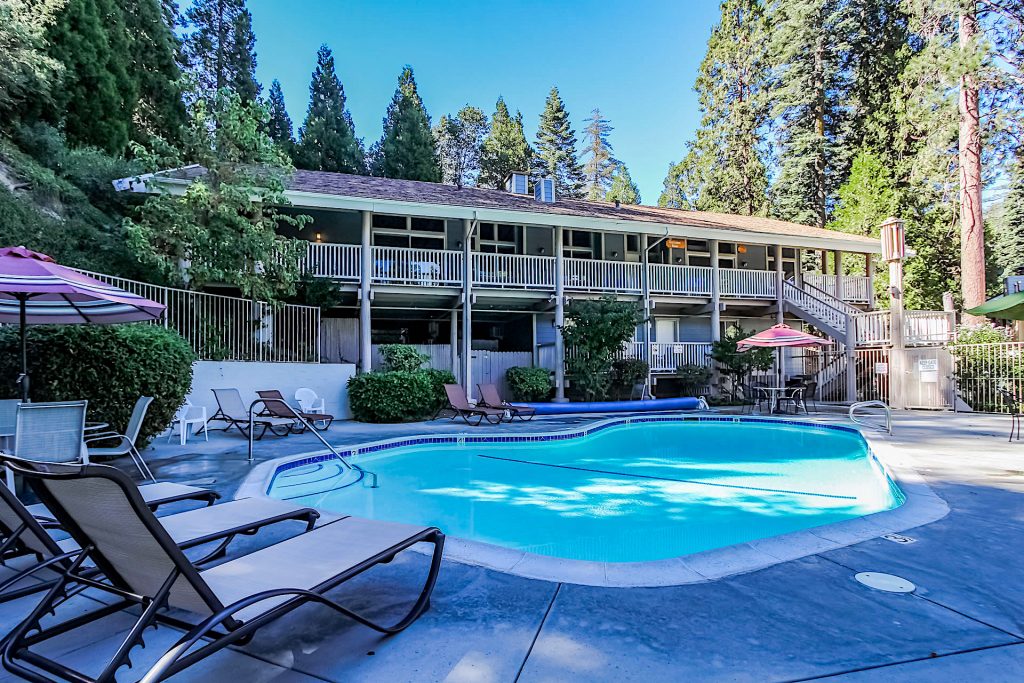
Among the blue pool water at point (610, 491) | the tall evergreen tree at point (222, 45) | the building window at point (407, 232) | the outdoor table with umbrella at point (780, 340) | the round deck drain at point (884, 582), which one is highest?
the tall evergreen tree at point (222, 45)

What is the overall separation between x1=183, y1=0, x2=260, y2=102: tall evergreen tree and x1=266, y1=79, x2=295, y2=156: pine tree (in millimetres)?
997

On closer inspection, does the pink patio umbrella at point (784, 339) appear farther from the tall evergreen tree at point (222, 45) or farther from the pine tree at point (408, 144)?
the tall evergreen tree at point (222, 45)

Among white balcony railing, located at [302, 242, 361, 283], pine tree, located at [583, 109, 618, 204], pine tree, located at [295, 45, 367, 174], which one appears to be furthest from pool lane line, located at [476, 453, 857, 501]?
pine tree, located at [583, 109, 618, 204]

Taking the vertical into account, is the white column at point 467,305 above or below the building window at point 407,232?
below

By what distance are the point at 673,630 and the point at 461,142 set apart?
4593 cm

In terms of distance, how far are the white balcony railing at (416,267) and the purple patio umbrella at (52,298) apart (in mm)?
8723

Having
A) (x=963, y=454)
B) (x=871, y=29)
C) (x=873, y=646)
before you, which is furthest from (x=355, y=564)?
(x=871, y=29)

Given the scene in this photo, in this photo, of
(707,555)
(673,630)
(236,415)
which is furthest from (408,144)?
(673,630)

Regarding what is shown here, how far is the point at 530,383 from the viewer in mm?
15609

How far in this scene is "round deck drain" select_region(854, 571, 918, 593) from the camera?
2.88m

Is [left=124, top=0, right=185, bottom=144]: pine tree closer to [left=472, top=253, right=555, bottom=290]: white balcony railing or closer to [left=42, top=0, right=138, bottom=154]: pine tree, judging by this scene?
[left=42, top=0, right=138, bottom=154]: pine tree

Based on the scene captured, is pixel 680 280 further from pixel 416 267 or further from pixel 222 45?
pixel 222 45

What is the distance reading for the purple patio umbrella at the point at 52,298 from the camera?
462 cm

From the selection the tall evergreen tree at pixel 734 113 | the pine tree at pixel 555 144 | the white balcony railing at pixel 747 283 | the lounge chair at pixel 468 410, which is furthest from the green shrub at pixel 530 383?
the pine tree at pixel 555 144
